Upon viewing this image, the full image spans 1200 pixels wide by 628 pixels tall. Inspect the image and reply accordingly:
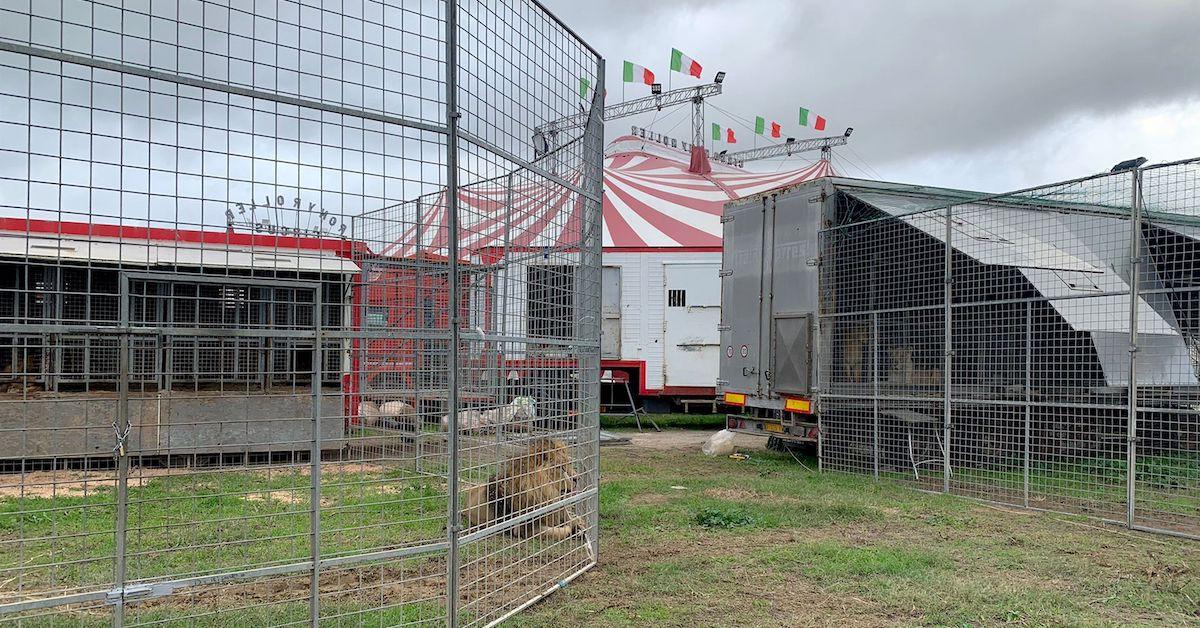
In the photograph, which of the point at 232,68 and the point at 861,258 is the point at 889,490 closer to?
the point at 861,258

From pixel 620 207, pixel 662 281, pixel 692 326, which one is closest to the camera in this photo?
pixel 692 326

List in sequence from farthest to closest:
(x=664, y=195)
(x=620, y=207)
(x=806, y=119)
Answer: (x=806, y=119)
(x=664, y=195)
(x=620, y=207)

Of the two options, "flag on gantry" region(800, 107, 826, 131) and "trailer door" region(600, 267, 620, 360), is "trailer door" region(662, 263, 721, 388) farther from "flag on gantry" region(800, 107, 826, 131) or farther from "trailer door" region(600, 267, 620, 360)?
"flag on gantry" region(800, 107, 826, 131)

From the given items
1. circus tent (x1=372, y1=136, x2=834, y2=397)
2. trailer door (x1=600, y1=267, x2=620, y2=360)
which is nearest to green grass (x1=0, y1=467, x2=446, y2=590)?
trailer door (x1=600, y1=267, x2=620, y2=360)

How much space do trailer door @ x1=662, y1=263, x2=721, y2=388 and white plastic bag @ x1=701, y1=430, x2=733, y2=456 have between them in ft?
13.8

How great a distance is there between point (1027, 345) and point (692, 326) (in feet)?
29.1

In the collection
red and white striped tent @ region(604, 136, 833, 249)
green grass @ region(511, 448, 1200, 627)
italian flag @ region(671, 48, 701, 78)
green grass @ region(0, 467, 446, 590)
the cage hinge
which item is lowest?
green grass @ region(511, 448, 1200, 627)

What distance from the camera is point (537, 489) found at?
5.82 meters

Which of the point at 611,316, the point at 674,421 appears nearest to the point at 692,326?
the point at 611,316

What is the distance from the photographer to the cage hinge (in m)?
3.50

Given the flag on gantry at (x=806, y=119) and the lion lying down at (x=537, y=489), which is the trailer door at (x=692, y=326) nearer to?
the lion lying down at (x=537, y=489)

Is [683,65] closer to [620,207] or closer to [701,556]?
[620,207]

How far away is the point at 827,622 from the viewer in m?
5.21

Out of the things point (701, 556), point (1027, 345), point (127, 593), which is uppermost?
point (1027, 345)
